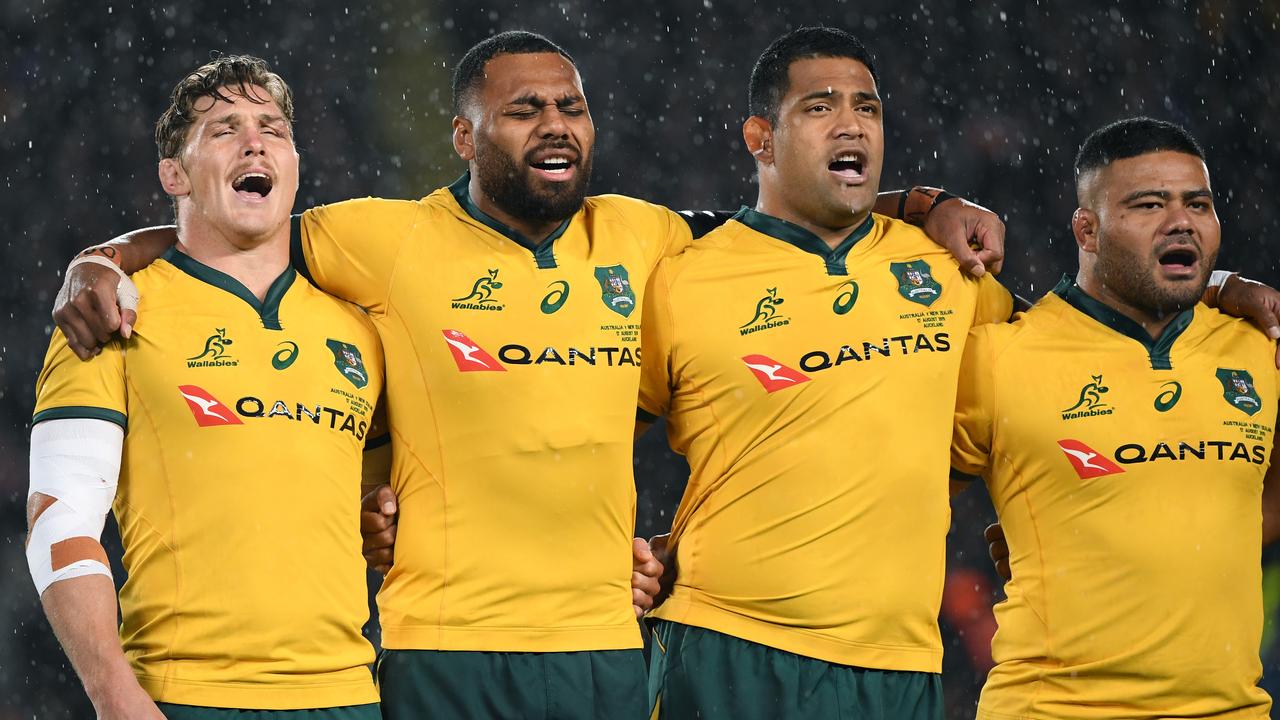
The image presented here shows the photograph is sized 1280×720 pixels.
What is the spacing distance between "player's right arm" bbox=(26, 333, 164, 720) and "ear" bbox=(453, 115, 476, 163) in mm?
1035

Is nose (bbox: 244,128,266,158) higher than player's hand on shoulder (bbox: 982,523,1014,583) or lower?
higher

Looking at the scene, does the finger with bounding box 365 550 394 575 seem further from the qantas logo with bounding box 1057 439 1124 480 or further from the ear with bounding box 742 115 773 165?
the qantas logo with bounding box 1057 439 1124 480

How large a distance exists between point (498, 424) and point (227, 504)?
66cm

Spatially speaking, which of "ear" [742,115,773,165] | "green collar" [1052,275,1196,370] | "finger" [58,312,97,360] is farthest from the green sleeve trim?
"green collar" [1052,275,1196,370]

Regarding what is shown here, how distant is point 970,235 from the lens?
13.8 feet

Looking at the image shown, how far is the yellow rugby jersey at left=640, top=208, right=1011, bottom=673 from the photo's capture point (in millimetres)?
3881

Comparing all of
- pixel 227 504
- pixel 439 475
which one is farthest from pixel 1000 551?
pixel 227 504

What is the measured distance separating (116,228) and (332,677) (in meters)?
5.08

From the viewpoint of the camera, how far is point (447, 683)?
12.1ft

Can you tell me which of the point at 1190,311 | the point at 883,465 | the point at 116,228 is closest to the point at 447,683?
the point at 883,465

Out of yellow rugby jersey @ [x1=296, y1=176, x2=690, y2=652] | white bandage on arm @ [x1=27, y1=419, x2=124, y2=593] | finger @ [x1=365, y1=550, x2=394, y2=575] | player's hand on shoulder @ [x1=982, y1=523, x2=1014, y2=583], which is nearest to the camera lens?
white bandage on arm @ [x1=27, y1=419, x2=124, y2=593]

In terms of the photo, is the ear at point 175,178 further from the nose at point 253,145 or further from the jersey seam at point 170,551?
the jersey seam at point 170,551

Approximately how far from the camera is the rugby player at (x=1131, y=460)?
13.0 feet

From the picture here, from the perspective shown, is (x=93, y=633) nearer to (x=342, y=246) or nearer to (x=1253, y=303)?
(x=342, y=246)
